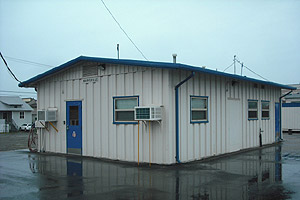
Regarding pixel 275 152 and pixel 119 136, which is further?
pixel 275 152

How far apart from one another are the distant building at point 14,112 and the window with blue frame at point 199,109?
37.7m

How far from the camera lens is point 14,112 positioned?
4547 centimetres

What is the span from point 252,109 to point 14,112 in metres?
38.8

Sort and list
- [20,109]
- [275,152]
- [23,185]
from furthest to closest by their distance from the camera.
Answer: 1. [20,109]
2. [275,152]
3. [23,185]

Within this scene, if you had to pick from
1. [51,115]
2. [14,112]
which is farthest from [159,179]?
[14,112]

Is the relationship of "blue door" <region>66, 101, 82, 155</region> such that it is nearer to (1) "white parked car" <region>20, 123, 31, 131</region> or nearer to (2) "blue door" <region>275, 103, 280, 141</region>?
(2) "blue door" <region>275, 103, 280, 141</region>

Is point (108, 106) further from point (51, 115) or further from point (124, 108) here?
point (51, 115)

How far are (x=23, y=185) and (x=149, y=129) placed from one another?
416 cm

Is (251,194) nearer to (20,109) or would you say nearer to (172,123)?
(172,123)

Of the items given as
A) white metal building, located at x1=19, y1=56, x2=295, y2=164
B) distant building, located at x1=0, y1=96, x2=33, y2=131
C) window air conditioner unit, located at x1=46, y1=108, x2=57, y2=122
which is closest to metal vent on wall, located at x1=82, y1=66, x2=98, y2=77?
white metal building, located at x1=19, y1=56, x2=295, y2=164

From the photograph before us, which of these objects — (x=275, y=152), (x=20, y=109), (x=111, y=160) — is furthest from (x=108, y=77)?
(x=20, y=109)

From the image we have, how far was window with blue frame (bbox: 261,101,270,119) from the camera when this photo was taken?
639 inches

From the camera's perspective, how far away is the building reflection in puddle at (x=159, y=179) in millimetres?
6914

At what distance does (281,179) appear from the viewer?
27.2 feet
